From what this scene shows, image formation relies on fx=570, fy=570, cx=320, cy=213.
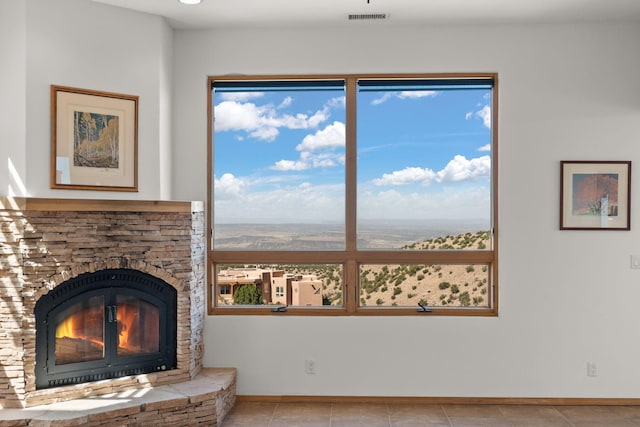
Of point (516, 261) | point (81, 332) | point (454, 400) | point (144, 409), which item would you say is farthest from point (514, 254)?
point (81, 332)

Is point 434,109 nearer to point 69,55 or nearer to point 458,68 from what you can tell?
point 458,68

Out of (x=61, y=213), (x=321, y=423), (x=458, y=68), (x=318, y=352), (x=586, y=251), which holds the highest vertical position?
(x=458, y=68)

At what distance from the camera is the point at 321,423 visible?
3877 mm

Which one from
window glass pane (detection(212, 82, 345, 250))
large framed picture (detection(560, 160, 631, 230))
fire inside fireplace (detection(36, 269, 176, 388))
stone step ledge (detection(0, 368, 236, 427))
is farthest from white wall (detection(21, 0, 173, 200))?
large framed picture (detection(560, 160, 631, 230))

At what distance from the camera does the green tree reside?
14.7ft

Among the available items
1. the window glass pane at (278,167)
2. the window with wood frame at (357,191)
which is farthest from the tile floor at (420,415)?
the window glass pane at (278,167)

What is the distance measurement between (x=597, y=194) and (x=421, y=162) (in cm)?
132

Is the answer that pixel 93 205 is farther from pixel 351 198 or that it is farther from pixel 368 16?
pixel 368 16

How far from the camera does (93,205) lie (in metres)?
3.60

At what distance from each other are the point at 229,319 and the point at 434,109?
2.26 m

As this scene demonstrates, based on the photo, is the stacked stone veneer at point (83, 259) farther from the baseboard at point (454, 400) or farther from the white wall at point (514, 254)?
the baseboard at point (454, 400)

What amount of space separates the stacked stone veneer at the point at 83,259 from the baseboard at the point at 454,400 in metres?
0.70

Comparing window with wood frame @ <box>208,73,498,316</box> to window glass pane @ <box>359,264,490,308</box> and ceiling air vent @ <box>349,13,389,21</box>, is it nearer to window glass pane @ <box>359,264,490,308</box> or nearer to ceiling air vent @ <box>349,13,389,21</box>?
window glass pane @ <box>359,264,490,308</box>

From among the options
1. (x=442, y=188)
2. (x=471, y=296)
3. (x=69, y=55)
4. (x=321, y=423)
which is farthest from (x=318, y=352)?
(x=69, y=55)
